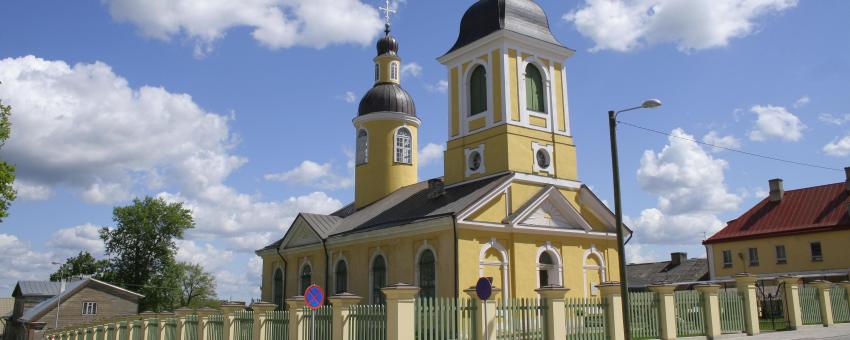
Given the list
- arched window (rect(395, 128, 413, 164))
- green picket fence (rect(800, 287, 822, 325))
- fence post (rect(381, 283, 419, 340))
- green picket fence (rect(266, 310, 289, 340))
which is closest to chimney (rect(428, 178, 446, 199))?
arched window (rect(395, 128, 413, 164))

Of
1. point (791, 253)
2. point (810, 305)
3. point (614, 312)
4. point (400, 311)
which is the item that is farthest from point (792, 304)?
point (791, 253)

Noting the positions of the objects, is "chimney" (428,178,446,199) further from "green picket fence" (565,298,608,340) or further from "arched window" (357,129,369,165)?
"green picket fence" (565,298,608,340)

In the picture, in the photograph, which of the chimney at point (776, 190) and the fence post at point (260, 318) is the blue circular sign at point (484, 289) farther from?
the chimney at point (776, 190)

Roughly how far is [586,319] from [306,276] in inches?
618

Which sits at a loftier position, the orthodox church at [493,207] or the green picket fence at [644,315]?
the orthodox church at [493,207]

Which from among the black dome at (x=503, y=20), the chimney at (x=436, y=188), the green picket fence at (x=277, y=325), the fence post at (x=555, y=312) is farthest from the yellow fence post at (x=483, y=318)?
the black dome at (x=503, y=20)

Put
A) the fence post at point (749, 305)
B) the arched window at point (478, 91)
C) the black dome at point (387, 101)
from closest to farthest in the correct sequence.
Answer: the fence post at point (749, 305) → the arched window at point (478, 91) → the black dome at point (387, 101)

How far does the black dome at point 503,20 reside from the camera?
86.3ft

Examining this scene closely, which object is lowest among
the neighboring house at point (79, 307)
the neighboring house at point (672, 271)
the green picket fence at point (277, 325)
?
the green picket fence at point (277, 325)

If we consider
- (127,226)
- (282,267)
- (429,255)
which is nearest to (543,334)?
(429,255)

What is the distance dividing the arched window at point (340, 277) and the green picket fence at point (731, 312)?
1348cm

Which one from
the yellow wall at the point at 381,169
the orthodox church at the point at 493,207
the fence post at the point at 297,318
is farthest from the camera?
the yellow wall at the point at 381,169

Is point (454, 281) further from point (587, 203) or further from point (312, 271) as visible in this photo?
point (312, 271)

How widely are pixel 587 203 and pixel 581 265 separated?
101 inches
